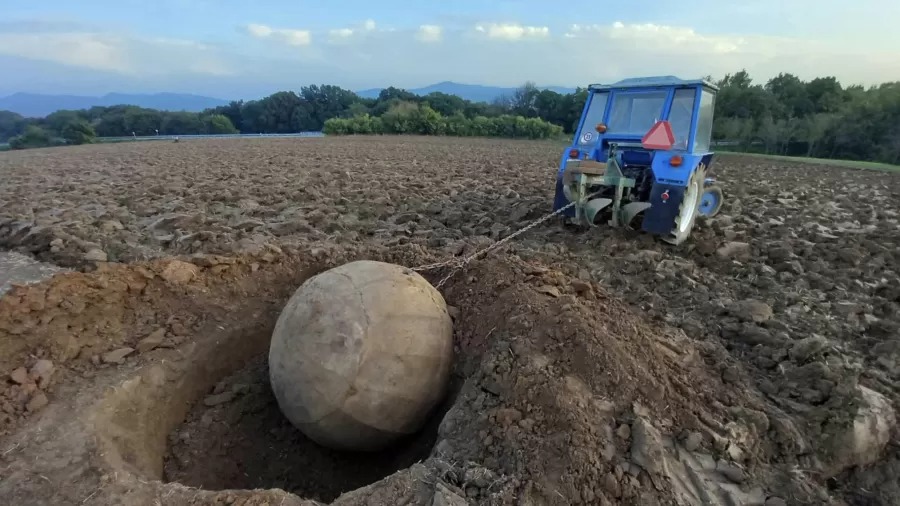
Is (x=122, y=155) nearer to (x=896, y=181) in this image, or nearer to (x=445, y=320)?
(x=445, y=320)

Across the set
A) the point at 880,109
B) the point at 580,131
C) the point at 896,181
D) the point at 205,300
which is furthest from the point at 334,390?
the point at 880,109

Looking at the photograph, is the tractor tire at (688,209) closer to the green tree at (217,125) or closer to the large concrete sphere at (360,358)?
the large concrete sphere at (360,358)

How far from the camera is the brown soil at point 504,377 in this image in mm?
2826

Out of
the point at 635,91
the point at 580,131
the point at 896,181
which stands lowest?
the point at 896,181

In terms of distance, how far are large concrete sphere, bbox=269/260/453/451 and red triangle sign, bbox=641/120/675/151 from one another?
4.11 metres

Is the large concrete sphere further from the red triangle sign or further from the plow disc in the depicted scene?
the red triangle sign

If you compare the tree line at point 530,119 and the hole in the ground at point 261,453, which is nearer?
the hole in the ground at point 261,453

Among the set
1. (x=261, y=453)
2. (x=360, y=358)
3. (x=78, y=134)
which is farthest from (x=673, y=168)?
(x=78, y=134)

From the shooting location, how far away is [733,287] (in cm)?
557

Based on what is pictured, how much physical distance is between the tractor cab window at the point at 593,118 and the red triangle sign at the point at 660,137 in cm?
75

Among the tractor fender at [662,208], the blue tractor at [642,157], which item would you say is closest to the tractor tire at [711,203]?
the blue tractor at [642,157]

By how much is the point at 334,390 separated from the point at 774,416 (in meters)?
2.72

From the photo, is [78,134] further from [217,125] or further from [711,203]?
[711,203]

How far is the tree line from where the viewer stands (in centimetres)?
2856
